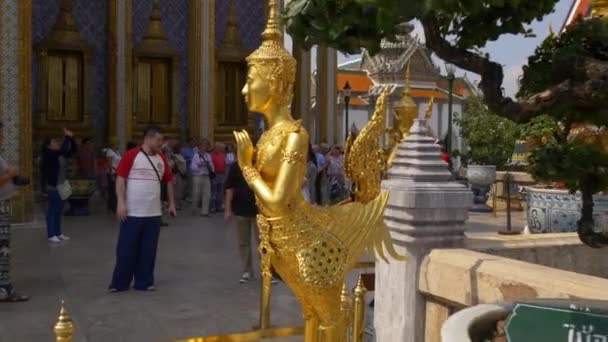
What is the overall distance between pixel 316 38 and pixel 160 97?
17512 mm

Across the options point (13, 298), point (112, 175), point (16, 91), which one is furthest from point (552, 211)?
point (16, 91)

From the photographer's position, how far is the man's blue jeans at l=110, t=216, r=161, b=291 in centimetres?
767

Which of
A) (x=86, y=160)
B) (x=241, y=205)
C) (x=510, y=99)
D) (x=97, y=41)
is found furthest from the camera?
(x=97, y=41)

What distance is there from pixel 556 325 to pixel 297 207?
1.26m

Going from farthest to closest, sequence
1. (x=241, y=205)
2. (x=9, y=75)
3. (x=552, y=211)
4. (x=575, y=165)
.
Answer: (x=9, y=75) < (x=552, y=211) < (x=241, y=205) < (x=575, y=165)

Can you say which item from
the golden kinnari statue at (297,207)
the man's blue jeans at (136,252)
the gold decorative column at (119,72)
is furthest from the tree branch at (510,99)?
the gold decorative column at (119,72)

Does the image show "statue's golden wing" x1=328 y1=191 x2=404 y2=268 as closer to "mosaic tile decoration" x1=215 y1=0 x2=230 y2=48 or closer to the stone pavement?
the stone pavement

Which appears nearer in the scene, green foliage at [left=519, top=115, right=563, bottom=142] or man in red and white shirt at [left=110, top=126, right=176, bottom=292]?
green foliage at [left=519, top=115, right=563, bottom=142]

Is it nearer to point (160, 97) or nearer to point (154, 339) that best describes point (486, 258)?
point (154, 339)

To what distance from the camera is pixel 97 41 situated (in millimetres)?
18750

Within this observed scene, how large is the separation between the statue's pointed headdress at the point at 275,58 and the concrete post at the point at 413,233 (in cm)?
148

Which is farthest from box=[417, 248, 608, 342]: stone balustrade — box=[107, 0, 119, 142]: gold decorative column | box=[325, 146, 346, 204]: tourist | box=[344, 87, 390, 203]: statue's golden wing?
box=[107, 0, 119, 142]: gold decorative column

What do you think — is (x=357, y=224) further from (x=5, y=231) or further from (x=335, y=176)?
(x=335, y=176)

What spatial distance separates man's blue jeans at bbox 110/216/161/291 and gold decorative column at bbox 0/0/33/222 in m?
5.77
